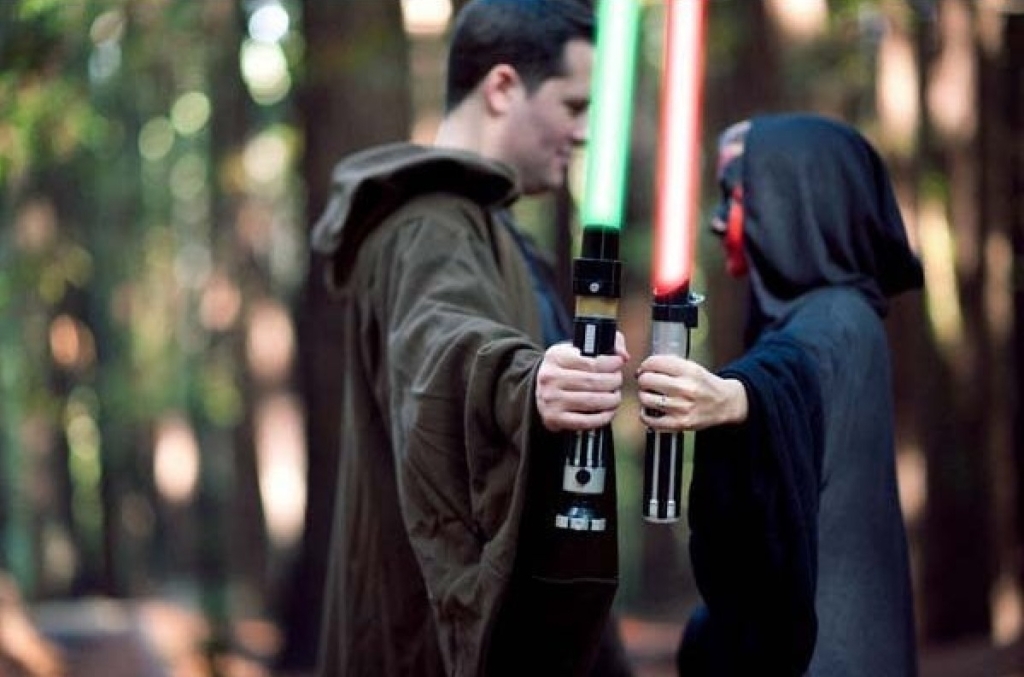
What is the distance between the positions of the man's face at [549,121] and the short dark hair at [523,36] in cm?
2

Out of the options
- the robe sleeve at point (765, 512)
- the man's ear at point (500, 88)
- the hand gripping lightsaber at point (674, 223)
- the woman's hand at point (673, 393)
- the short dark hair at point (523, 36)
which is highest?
the short dark hair at point (523, 36)

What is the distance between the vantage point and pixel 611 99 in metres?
3.21

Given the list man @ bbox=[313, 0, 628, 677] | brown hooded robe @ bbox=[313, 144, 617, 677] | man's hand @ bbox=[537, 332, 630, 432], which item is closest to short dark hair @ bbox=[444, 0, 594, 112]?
man @ bbox=[313, 0, 628, 677]

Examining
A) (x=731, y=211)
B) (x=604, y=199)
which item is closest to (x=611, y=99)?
(x=604, y=199)

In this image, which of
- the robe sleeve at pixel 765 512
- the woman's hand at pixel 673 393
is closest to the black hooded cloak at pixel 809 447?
the robe sleeve at pixel 765 512

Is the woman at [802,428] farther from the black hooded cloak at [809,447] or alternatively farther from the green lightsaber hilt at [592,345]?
the green lightsaber hilt at [592,345]

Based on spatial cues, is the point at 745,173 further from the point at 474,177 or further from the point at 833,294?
the point at 474,177

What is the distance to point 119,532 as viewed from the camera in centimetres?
2538

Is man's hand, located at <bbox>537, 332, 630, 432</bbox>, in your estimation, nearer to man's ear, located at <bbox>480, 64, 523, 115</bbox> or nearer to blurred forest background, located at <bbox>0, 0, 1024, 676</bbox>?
man's ear, located at <bbox>480, 64, 523, 115</bbox>

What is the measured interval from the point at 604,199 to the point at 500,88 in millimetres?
1250

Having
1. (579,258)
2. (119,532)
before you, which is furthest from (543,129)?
(119,532)

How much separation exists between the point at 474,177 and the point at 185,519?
878 inches

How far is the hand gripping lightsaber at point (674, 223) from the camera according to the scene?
317cm

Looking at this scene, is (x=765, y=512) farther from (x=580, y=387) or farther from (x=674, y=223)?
(x=674, y=223)
